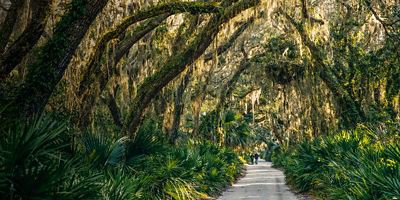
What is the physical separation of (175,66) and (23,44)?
4.36m

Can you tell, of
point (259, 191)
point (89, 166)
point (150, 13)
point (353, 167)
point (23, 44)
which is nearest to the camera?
point (89, 166)

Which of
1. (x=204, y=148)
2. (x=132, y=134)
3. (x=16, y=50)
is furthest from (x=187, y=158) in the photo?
(x=16, y=50)

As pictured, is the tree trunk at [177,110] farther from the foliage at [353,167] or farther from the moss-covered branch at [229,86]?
the foliage at [353,167]

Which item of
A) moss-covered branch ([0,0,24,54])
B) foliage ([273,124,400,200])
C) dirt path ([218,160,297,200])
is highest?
moss-covered branch ([0,0,24,54])

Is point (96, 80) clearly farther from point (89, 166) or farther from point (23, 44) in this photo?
point (89, 166)

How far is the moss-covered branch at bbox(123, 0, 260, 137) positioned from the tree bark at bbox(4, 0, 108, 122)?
410cm

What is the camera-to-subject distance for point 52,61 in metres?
6.05

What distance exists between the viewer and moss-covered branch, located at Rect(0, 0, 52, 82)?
6.40 meters

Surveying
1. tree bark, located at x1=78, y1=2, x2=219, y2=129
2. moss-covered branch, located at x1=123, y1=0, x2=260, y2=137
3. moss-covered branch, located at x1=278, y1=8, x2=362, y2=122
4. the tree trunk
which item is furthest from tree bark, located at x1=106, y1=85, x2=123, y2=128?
moss-covered branch, located at x1=278, y1=8, x2=362, y2=122

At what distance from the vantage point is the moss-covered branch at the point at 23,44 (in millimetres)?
6398

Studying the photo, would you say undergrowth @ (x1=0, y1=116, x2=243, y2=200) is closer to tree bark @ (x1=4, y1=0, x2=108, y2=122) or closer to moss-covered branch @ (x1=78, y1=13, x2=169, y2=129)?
tree bark @ (x1=4, y1=0, x2=108, y2=122)

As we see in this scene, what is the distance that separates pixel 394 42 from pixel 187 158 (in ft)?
24.0

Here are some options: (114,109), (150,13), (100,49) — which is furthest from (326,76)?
(100,49)

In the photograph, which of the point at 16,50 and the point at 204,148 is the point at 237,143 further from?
the point at 16,50
